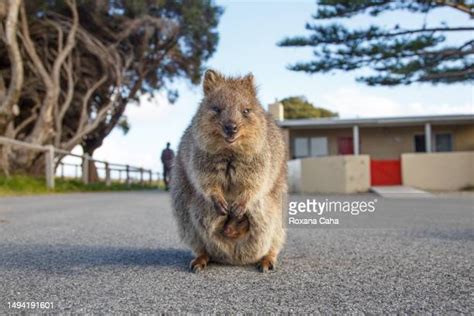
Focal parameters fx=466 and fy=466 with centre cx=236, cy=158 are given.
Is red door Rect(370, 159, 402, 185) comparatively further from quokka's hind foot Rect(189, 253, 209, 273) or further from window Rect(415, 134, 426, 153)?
quokka's hind foot Rect(189, 253, 209, 273)

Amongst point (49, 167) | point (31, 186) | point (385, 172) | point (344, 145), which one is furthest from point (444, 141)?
point (31, 186)

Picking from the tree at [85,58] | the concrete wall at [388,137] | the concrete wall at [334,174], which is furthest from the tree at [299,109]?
the concrete wall at [334,174]

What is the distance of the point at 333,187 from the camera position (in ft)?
76.7

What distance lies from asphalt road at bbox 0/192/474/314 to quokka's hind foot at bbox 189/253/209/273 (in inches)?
2.6

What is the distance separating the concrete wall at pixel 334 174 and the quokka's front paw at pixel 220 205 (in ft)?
66.6

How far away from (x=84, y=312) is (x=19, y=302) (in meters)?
0.45

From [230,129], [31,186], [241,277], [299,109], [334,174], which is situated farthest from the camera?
[299,109]

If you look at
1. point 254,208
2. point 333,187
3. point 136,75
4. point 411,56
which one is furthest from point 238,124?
point 136,75

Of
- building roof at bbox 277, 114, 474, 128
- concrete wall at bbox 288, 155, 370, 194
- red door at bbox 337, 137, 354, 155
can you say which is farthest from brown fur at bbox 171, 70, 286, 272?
red door at bbox 337, 137, 354, 155

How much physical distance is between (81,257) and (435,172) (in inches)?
933

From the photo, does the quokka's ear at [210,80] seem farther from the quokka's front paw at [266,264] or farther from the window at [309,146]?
the window at [309,146]

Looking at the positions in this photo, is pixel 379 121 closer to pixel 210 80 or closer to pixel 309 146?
pixel 309 146

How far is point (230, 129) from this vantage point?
3.25m

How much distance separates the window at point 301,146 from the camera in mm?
31094
